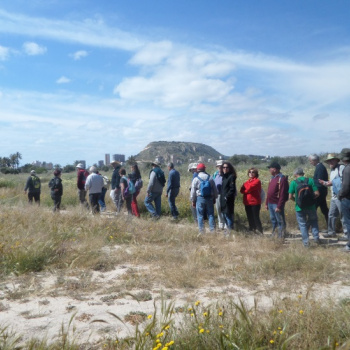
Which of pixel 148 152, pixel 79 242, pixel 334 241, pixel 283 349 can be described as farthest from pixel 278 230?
pixel 148 152

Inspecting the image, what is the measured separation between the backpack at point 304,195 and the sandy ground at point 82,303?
2.36 metres

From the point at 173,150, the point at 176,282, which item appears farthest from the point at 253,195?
the point at 173,150

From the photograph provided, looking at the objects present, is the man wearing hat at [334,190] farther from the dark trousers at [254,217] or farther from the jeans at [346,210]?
the dark trousers at [254,217]

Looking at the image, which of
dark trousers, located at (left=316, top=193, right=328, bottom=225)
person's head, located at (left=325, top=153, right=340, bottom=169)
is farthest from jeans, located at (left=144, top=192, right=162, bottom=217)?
person's head, located at (left=325, top=153, right=340, bottom=169)

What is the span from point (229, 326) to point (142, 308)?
4.60 feet

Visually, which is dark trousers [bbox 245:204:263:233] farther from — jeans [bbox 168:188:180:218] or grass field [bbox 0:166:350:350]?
jeans [bbox 168:188:180:218]

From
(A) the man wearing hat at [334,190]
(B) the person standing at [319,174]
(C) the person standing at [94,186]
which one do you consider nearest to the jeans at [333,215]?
(A) the man wearing hat at [334,190]

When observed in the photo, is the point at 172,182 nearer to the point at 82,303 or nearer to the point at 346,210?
the point at 346,210

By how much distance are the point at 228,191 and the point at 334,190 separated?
7.56 ft

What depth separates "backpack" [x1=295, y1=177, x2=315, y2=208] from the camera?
717 cm

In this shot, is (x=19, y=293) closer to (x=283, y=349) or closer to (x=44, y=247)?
(x=44, y=247)

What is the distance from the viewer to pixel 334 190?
799 cm

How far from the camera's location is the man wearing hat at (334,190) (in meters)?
7.86

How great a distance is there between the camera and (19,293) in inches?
183
